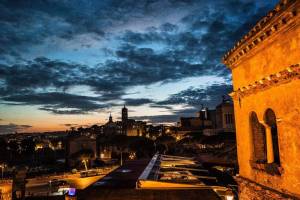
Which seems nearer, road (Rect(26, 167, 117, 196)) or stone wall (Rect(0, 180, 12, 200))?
stone wall (Rect(0, 180, 12, 200))

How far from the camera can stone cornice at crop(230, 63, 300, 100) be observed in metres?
7.54

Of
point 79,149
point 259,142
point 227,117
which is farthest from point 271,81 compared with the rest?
point 79,149

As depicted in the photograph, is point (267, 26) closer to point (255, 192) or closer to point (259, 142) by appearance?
point (259, 142)

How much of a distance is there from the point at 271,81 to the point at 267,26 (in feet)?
5.88

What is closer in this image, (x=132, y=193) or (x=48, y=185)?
(x=132, y=193)

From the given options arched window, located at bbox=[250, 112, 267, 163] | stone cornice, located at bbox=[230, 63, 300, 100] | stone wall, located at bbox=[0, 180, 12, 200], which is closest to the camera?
stone cornice, located at bbox=[230, 63, 300, 100]

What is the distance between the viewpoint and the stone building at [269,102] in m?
7.72

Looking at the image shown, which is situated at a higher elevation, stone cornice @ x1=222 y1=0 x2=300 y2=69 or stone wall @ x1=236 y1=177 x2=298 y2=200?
stone cornice @ x1=222 y1=0 x2=300 y2=69

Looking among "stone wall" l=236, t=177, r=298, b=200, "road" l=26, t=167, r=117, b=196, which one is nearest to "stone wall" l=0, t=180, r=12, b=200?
"road" l=26, t=167, r=117, b=196

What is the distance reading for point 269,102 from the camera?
29.9ft

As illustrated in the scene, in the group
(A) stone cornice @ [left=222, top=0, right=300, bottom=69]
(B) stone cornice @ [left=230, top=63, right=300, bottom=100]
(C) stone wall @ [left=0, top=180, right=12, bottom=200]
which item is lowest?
→ (C) stone wall @ [left=0, top=180, right=12, bottom=200]

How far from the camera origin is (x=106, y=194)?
57.5 ft

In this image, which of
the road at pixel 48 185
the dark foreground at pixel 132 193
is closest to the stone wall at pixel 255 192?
the dark foreground at pixel 132 193

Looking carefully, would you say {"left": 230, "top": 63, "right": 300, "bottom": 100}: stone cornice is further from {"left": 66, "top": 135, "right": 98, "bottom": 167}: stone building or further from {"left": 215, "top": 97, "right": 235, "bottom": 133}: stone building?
{"left": 66, "top": 135, "right": 98, "bottom": 167}: stone building
